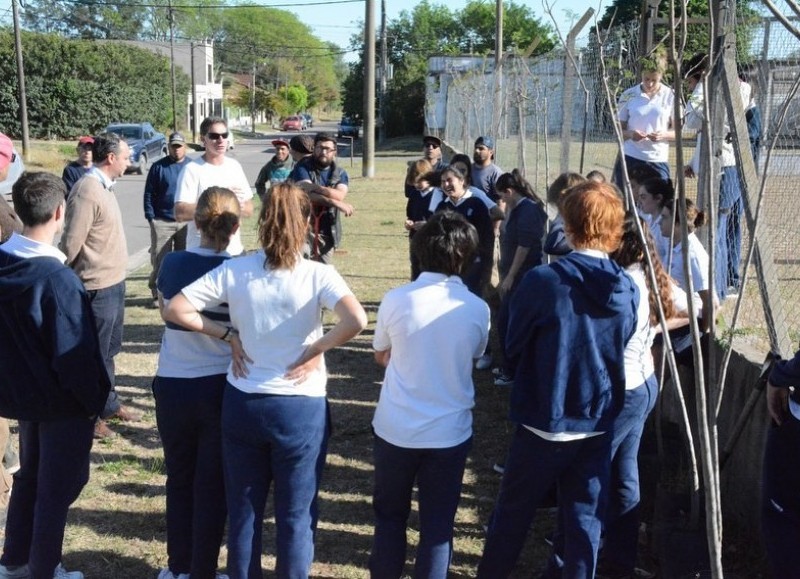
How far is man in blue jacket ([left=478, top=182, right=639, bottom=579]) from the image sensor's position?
312 centimetres

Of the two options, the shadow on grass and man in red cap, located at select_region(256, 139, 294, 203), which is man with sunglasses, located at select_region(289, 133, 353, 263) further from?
the shadow on grass

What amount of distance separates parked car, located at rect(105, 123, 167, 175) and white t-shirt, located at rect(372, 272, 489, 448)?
1066 inches

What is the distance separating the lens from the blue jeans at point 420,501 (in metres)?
3.28

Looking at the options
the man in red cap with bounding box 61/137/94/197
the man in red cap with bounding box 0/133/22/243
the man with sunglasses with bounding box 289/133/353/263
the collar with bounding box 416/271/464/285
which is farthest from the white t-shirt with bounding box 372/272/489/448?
the man in red cap with bounding box 61/137/94/197

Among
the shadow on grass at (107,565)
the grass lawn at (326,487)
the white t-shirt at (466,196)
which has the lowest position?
the shadow on grass at (107,565)

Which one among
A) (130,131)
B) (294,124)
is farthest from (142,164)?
(294,124)

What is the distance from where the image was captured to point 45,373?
11.1 feet

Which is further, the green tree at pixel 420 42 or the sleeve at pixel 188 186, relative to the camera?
the green tree at pixel 420 42

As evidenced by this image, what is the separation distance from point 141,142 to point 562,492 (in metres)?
29.5

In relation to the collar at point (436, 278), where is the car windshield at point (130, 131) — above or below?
above

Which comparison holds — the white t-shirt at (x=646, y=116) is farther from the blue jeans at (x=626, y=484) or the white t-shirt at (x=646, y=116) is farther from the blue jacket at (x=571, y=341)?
the blue jacket at (x=571, y=341)

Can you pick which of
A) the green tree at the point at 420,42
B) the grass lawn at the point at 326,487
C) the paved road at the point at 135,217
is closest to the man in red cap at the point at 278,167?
the grass lawn at the point at 326,487

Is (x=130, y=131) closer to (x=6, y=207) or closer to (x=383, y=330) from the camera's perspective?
(x=6, y=207)

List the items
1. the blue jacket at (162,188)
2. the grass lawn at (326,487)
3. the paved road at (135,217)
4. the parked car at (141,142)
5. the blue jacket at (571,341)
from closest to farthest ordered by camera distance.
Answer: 1. the blue jacket at (571,341)
2. the grass lawn at (326,487)
3. the blue jacket at (162,188)
4. the paved road at (135,217)
5. the parked car at (141,142)
